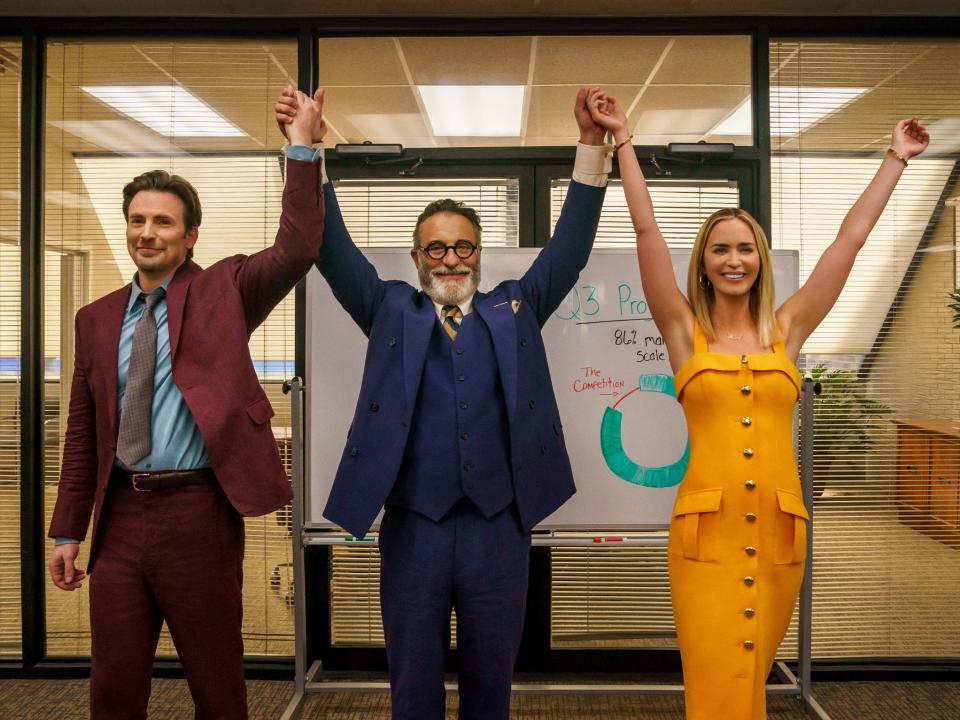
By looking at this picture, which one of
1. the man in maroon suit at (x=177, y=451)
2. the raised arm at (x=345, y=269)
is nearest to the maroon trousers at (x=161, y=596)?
the man in maroon suit at (x=177, y=451)

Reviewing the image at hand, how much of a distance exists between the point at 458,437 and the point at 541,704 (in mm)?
1493

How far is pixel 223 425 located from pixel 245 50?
1910mm

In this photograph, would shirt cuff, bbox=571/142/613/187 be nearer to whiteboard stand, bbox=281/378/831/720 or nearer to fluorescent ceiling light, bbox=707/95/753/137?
whiteboard stand, bbox=281/378/831/720

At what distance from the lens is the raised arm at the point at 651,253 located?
1608 mm

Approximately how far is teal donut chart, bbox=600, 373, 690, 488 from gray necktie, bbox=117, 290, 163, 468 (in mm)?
1396

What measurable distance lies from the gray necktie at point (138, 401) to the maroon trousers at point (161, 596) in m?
0.09

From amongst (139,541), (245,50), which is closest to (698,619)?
(139,541)

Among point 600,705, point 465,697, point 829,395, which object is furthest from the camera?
point 829,395

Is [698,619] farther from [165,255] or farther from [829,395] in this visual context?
[829,395]

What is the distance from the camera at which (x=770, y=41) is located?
278 centimetres

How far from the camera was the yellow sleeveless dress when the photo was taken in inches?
58.8

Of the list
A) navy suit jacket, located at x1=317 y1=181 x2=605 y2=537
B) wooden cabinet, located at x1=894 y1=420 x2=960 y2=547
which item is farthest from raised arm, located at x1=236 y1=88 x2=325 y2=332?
wooden cabinet, located at x1=894 y1=420 x2=960 y2=547

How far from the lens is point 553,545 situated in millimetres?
2346
